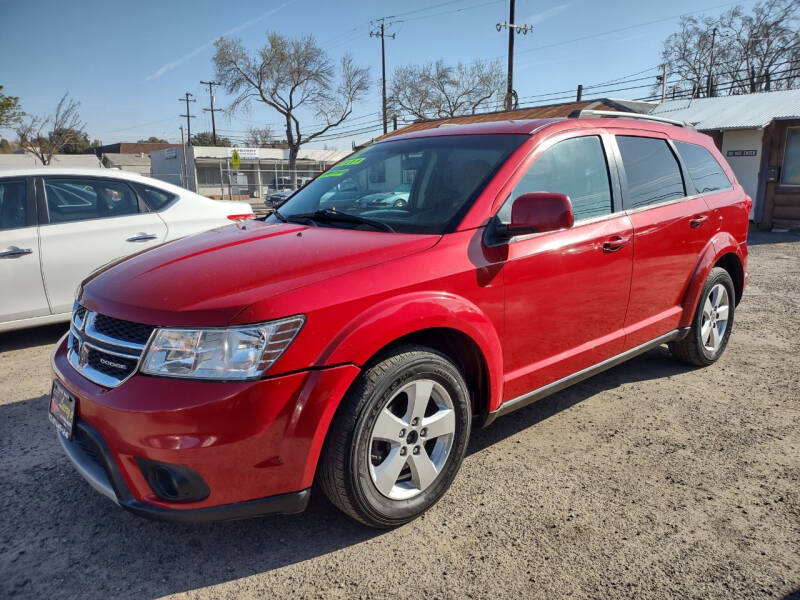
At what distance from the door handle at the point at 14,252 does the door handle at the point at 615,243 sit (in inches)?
181

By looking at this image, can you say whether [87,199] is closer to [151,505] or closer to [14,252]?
[14,252]

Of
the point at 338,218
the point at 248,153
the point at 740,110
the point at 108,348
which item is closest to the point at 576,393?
the point at 338,218

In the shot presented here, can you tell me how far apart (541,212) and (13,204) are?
464 centimetres

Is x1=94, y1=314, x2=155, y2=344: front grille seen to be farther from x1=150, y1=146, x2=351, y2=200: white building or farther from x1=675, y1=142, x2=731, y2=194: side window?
x1=150, y1=146, x2=351, y2=200: white building

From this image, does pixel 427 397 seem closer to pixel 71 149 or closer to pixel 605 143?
pixel 605 143

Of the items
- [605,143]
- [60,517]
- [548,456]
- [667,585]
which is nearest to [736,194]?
[605,143]

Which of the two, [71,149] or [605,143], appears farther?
[71,149]

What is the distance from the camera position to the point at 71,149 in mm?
68688

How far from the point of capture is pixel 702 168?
14.2 ft

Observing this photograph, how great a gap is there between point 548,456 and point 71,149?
79.2m

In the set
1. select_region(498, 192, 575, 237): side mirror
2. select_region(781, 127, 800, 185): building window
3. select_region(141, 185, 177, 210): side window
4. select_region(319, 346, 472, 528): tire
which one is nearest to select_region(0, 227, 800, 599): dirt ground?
select_region(319, 346, 472, 528): tire

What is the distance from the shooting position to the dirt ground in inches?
86.7

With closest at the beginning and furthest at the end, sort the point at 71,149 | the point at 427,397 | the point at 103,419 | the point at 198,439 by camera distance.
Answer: the point at 198,439
the point at 103,419
the point at 427,397
the point at 71,149

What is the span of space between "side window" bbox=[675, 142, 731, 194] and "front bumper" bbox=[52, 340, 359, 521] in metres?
3.27
